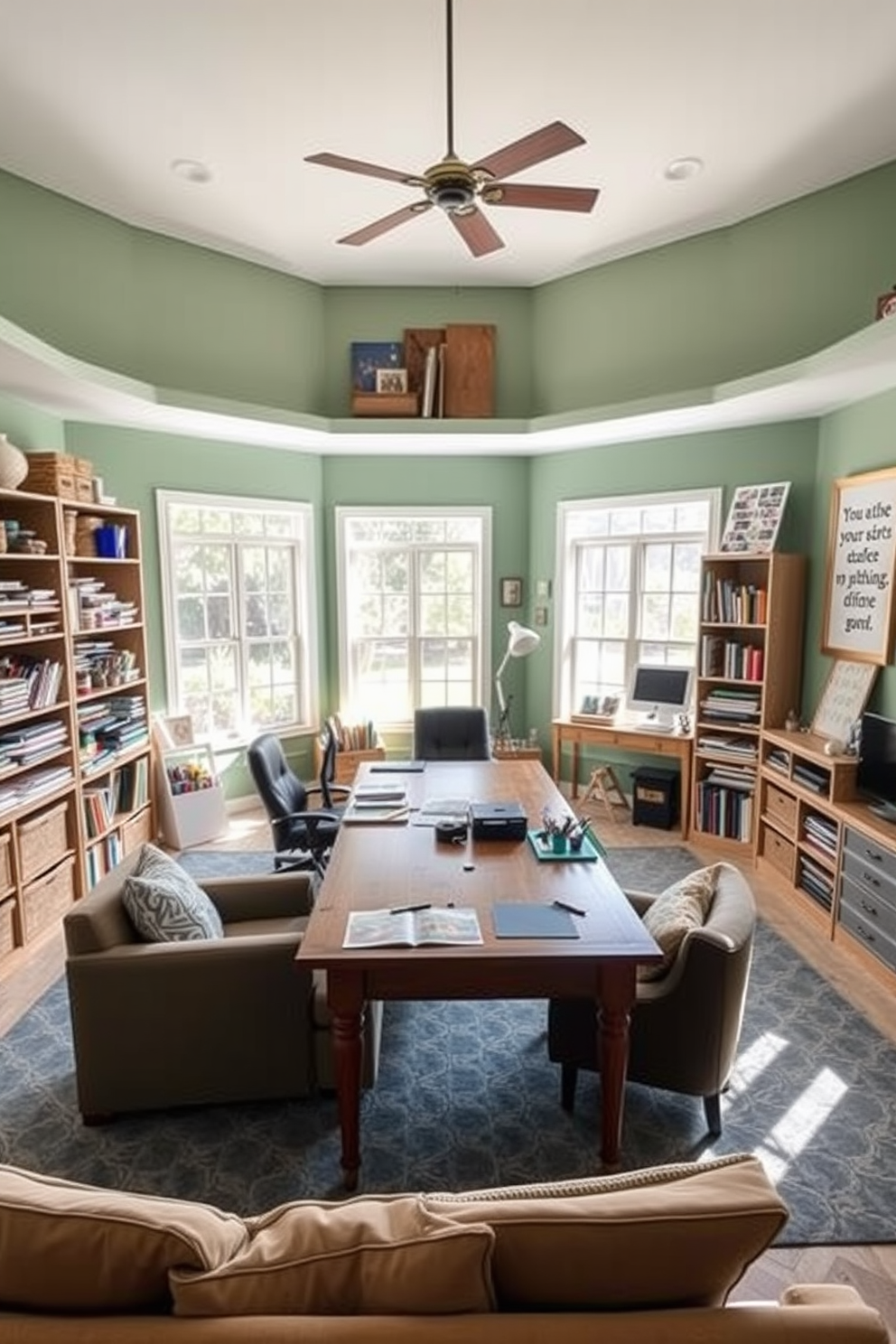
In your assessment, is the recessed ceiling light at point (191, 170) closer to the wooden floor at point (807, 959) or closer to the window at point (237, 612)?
the window at point (237, 612)

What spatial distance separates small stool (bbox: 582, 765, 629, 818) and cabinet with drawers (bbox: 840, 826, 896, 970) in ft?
6.60

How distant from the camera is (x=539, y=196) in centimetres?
248

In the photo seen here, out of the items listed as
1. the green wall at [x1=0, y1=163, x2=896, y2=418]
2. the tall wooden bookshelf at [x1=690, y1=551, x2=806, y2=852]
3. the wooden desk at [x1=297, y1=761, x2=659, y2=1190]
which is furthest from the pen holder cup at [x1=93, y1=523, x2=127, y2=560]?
the tall wooden bookshelf at [x1=690, y1=551, x2=806, y2=852]

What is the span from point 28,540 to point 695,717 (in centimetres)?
402

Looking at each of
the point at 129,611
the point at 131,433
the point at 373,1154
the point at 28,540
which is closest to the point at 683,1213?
the point at 373,1154

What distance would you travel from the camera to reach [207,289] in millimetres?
4723

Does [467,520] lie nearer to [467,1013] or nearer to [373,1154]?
[467,1013]

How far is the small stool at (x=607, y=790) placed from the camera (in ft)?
17.4

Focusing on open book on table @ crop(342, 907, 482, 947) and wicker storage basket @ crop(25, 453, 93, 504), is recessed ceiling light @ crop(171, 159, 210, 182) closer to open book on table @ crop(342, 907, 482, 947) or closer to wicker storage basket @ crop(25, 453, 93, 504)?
wicker storage basket @ crop(25, 453, 93, 504)

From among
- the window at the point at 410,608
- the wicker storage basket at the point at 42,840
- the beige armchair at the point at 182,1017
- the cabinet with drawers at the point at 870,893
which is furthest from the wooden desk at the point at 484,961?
the window at the point at 410,608

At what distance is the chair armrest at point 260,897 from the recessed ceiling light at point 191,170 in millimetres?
3552

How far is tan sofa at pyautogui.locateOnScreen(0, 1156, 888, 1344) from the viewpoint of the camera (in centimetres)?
90

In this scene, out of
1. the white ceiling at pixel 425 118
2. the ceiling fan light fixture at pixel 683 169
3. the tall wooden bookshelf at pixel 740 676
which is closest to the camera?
the white ceiling at pixel 425 118

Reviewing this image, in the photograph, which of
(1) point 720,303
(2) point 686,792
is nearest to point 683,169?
(1) point 720,303
